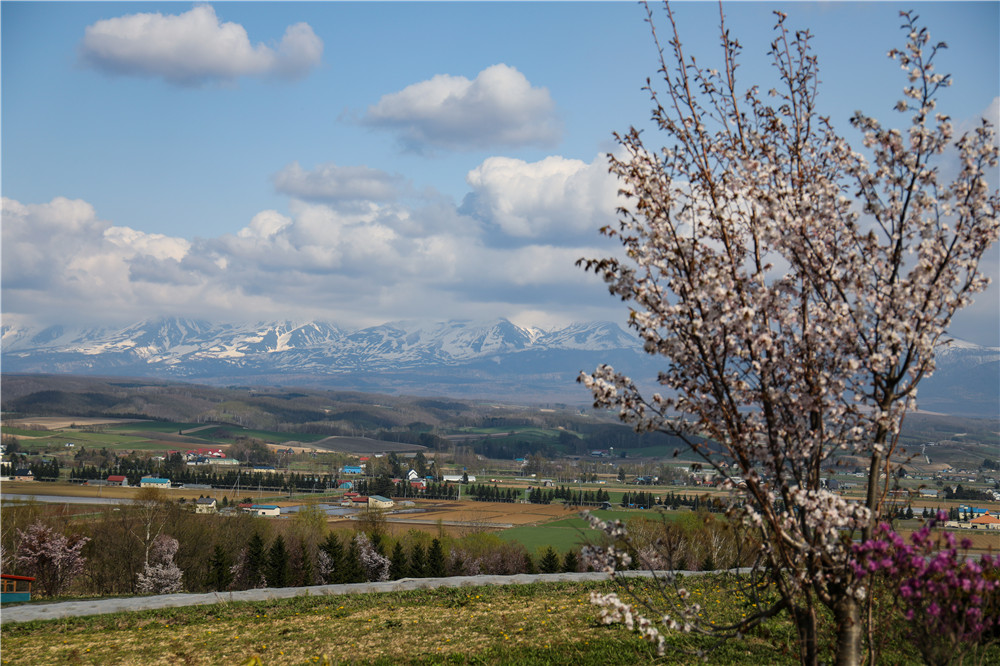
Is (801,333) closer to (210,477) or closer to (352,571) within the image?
(352,571)

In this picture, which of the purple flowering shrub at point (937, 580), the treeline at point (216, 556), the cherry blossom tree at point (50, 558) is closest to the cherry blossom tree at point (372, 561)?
the treeline at point (216, 556)

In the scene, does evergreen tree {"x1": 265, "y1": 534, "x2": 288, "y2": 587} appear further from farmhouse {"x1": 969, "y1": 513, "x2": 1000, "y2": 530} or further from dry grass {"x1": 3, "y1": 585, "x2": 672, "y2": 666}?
farmhouse {"x1": 969, "y1": 513, "x2": 1000, "y2": 530}

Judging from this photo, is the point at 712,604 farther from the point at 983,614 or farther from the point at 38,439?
the point at 38,439

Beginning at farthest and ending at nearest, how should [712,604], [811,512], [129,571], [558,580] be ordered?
1. [129,571]
2. [558,580]
3. [712,604]
4. [811,512]

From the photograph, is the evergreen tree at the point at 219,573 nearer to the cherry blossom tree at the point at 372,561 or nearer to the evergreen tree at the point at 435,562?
the evergreen tree at the point at 435,562

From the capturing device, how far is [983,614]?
5281 millimetres

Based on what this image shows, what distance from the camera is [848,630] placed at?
5.97 metres

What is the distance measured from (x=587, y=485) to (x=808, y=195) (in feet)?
512

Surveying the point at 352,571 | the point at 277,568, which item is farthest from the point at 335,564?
the point at 277,568

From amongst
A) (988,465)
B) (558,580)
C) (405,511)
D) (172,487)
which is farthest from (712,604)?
(988,465)

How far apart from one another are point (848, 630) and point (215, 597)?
64.4 ft

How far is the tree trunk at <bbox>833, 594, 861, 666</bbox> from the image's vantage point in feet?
19.5

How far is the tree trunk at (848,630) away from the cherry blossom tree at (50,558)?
4532 cm

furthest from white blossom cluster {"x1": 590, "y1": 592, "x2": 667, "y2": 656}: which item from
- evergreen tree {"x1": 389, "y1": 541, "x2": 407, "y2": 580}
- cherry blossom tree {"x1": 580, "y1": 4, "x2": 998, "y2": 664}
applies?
evergreen tree {"x1": 389, "y1": 541, "x2": 407, "y2": 580}
